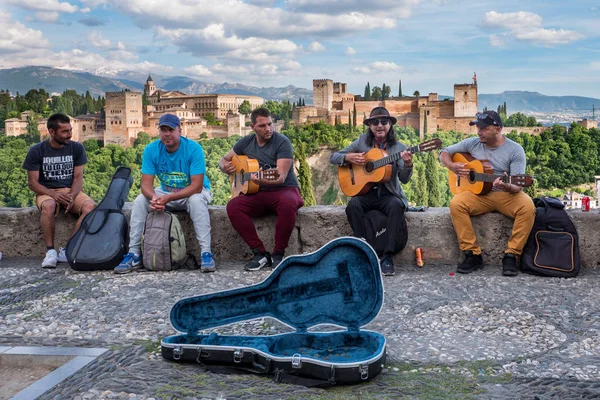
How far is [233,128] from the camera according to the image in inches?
3056

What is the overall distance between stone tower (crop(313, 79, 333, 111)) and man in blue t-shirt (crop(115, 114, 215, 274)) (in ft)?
251

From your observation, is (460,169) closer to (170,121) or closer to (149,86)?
(170,121)

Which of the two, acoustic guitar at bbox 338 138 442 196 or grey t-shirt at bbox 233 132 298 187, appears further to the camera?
grey t-shirt at bbox 233 132 298 187

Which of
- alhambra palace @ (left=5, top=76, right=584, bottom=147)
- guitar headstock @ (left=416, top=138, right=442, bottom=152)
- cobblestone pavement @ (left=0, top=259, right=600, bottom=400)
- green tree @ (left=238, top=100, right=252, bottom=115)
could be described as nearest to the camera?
cobblestone pavement @ (left=0, top=259, right=600, bottom=400)

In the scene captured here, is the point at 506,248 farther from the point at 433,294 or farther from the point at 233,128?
the point at 233,128

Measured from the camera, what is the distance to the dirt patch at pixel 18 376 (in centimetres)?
269

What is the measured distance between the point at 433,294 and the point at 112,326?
207 centimetres

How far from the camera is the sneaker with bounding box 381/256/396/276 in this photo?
15.7 feet

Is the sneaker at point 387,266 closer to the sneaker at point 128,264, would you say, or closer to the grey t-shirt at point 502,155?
the grey t-shirt at point 502,155

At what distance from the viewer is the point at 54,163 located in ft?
17.9

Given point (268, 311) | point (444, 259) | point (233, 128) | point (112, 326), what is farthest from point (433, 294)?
point (233, 128)

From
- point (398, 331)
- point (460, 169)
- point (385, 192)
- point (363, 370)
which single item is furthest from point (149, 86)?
point (363, 370)

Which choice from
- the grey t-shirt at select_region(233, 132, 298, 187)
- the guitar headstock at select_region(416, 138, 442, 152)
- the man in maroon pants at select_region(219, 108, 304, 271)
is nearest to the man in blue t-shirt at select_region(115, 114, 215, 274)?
the man in maroon pants at select_region(219, 108, 304, 271)

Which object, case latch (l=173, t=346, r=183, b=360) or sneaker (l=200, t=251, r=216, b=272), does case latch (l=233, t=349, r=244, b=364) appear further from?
sneaker (l=200, t=251, r=216, b=272)
